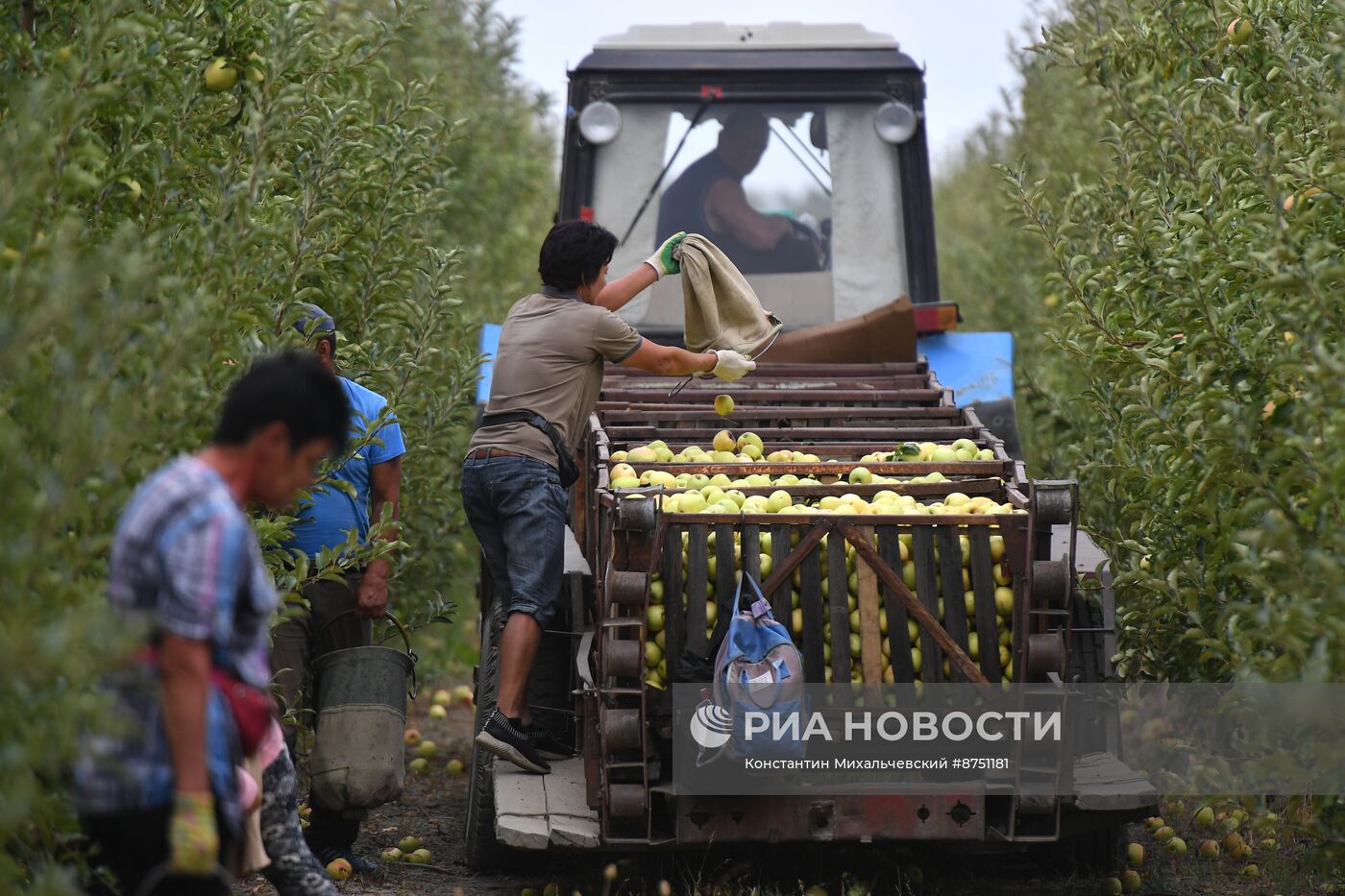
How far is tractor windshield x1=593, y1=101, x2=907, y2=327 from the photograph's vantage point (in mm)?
7402

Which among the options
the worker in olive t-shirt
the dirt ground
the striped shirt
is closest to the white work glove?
the worker in olive t-shirt

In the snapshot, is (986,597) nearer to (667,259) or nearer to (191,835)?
(667,259)

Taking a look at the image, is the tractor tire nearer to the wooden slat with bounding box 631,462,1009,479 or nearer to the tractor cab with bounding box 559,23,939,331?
the wooden slat with bounding box 631,462,1009,479

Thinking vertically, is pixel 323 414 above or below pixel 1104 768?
above

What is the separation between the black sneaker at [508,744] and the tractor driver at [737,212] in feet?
9.83

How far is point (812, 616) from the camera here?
454 cm

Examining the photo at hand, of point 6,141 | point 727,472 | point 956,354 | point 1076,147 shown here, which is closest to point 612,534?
point 727,472

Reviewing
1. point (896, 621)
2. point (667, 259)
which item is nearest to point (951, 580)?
point (896, 621)

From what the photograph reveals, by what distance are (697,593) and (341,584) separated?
1569mm

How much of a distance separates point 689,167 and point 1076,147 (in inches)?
173

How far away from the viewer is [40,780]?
3090 mm

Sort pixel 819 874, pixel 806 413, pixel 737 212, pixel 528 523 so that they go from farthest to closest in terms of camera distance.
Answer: pixel 737 212 < pixel 806 413 < pixel 528 523 < pixel 819 874

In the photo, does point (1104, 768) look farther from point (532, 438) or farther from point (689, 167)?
point (689, 167)

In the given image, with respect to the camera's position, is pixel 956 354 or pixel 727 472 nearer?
pixel 727 472
